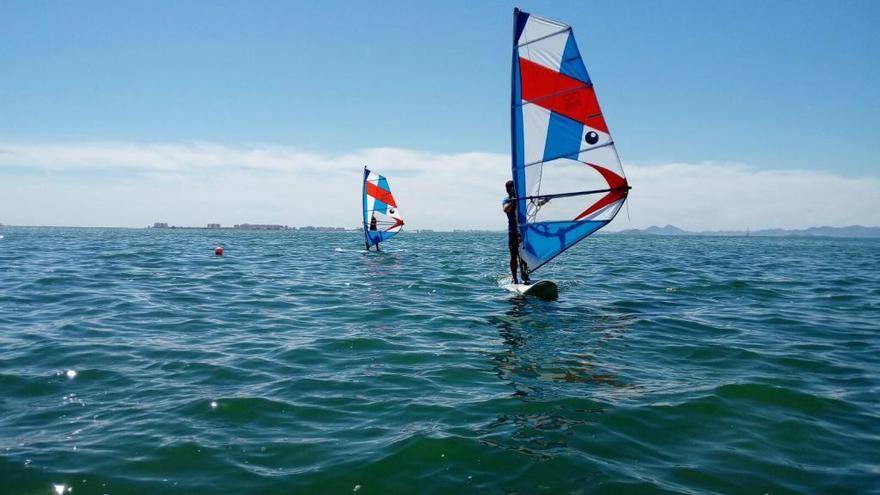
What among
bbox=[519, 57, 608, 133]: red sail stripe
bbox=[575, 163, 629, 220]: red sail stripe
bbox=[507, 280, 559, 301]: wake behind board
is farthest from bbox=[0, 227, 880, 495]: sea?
bbox=[519, 57, 608, 133]: red sail stripe

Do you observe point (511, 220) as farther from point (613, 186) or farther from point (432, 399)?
point (432, 399)

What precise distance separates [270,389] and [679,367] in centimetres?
654

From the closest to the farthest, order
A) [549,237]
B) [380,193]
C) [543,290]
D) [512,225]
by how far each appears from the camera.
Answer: [549,237]
[543,290]
[512,225]
[380,193]

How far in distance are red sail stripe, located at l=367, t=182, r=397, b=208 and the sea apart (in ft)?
69.5

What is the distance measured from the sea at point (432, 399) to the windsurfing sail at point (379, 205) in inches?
833

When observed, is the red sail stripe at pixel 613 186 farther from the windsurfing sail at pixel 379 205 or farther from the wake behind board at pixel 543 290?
the windsurfing sail at pixel 379 205

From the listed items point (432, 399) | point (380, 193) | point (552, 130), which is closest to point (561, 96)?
point (552, 130)

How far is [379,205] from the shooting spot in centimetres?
3478

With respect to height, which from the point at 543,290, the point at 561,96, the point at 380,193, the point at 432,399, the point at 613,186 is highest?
the point at 561,96

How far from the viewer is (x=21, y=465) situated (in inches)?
184

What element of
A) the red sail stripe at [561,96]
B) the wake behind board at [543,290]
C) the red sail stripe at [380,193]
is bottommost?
the wake behind board at [543,290]

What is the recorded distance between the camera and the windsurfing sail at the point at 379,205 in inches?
1340

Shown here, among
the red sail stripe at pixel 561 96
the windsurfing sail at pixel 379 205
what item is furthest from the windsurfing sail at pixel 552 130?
the windsurfing sail at pixel 379 205

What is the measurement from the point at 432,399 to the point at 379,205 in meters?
28.9
